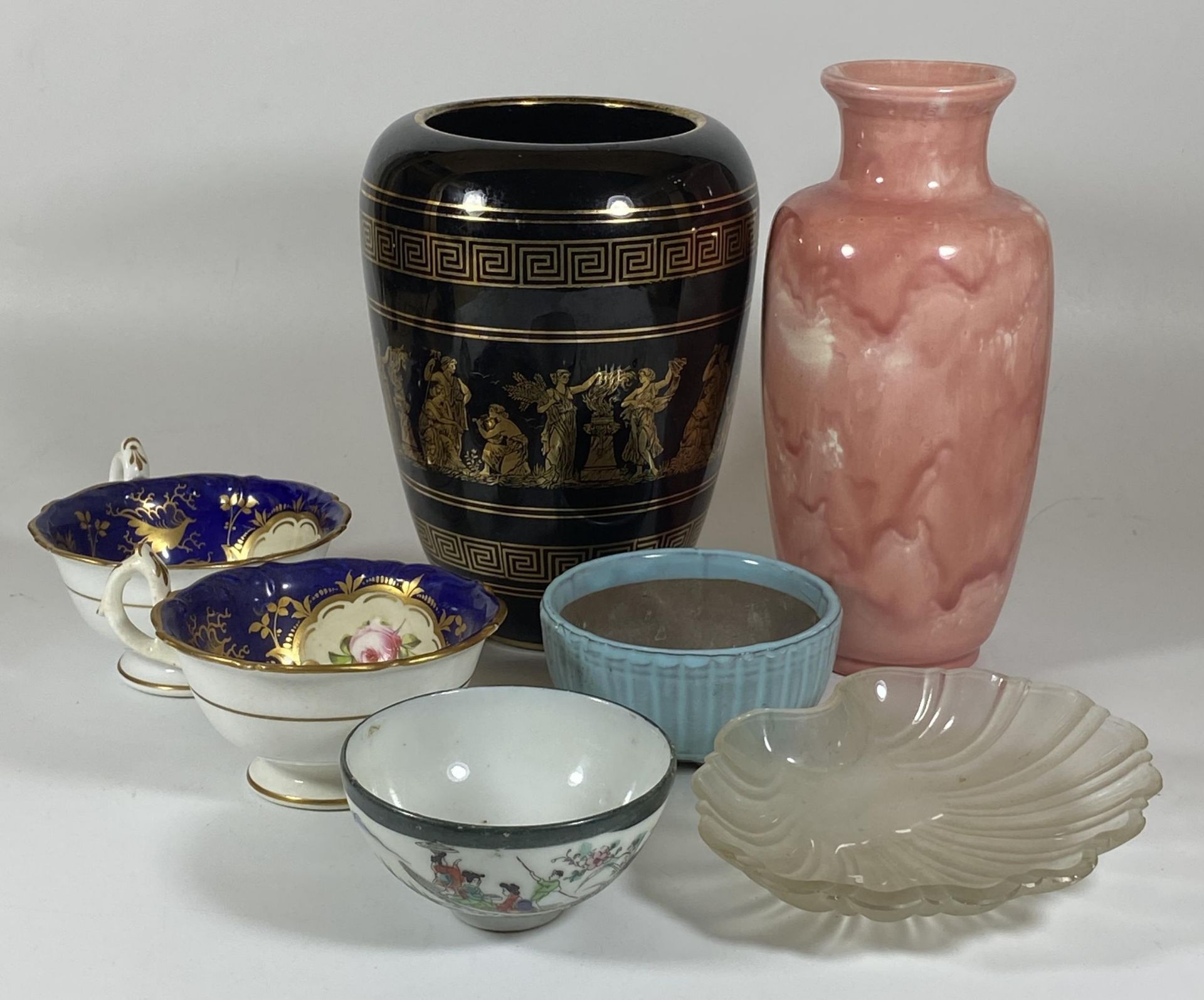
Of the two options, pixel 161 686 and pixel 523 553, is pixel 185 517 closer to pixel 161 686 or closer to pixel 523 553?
pixel 161 686

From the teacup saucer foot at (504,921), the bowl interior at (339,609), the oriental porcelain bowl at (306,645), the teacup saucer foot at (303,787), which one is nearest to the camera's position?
the teacup saucer foot at (504,921)

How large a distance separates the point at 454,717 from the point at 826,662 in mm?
378

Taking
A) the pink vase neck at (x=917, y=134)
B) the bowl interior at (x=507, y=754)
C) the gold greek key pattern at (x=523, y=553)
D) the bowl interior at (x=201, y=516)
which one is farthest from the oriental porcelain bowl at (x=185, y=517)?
the pink vase neck at (x=917, y=134)

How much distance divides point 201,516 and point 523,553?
40 cm

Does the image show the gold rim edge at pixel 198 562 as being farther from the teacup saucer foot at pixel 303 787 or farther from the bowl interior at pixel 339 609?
the teacup saucer foot at pixel 303 787

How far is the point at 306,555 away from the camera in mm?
1822

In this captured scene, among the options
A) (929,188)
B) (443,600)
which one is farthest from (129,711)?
(929,188)

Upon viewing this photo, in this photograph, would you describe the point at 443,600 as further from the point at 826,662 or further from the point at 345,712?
the point at 826,662

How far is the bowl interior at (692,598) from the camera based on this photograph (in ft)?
5.90

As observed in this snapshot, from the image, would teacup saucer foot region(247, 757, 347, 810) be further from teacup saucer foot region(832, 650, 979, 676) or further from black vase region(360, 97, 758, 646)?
teacup saucer foot region(832, 650, 979, 676)

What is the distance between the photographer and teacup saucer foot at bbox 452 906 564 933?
1390 millimetres

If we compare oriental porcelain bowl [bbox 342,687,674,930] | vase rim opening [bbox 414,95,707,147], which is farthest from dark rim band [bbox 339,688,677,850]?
vase rim opening [bbox 414,95,707,147]

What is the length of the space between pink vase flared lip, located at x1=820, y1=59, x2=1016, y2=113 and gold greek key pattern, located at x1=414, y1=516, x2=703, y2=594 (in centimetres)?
52

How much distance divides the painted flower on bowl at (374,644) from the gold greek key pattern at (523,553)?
201mm
